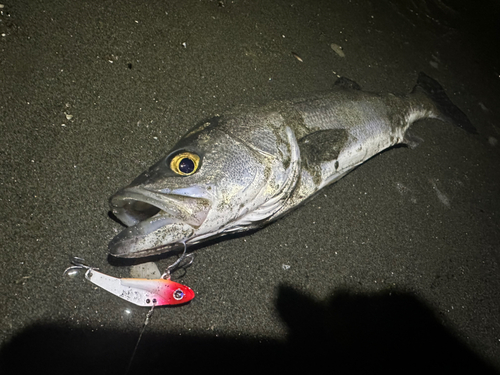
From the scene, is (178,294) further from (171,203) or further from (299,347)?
(299,347)

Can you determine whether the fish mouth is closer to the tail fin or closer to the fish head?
the fish head

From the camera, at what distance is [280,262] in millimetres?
1901

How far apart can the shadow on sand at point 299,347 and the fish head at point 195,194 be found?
0.48 metres

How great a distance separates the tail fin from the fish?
97 cm

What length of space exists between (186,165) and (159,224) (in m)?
0.30

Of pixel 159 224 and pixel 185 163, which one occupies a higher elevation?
pixel 185 163

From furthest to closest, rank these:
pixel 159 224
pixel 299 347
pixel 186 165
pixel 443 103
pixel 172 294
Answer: pixel 443 103 < pixel 299 347 < pixel 172 294 < pixel 186 165 < pixel 159 224

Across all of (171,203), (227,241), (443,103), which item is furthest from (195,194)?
(443,103)

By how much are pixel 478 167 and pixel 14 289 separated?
3612 millimetres

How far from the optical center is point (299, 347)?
5.72 ft

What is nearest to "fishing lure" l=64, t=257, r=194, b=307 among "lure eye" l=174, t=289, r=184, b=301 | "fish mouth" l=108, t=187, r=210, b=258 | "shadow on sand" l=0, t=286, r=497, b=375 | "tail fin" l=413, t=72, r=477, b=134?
"lure eye" l=174, t=289, r=184, b=301

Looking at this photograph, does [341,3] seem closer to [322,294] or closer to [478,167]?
[478,167]

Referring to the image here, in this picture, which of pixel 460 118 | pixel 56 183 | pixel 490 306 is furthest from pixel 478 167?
pixel 56 183

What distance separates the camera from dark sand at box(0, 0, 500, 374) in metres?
1.49
